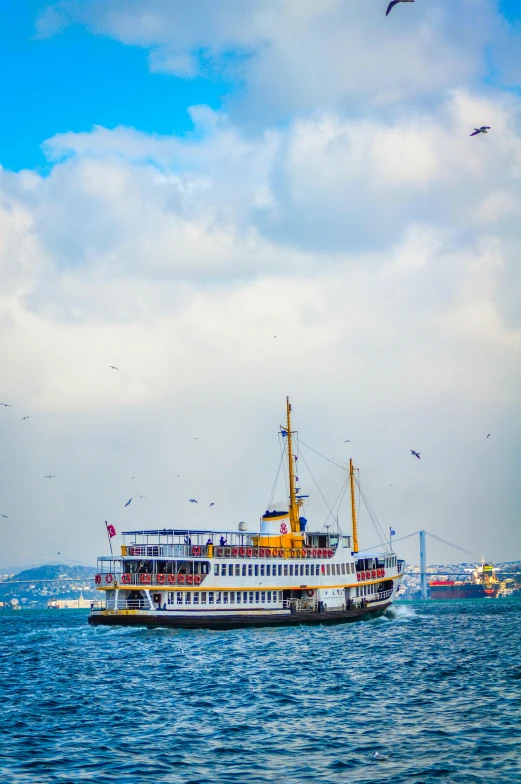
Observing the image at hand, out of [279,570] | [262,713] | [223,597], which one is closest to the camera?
[262,713]

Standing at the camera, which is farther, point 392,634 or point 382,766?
point 392,634

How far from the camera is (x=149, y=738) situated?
26562 mm

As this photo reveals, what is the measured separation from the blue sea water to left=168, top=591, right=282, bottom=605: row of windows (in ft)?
31.8

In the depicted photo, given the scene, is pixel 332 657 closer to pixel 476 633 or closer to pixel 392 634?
pixel 392 634

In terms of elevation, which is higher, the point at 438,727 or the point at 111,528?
the point at 111,528

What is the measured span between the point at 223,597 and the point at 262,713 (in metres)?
36.2

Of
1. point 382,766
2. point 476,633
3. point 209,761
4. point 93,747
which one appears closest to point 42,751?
point 93,747

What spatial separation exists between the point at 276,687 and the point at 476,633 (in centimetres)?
3402

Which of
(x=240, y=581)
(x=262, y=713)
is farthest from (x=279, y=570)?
(x=262, y=713)

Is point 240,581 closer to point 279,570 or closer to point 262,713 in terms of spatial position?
point 279,570

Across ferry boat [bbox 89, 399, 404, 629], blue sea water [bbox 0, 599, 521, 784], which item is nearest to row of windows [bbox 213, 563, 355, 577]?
ferry boat [bbox 89, 399, 404, 629]

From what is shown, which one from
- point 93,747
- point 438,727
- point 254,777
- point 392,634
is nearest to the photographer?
point 254,777

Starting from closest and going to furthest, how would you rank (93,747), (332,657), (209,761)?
(209,761) < (93,747) < (332,657)

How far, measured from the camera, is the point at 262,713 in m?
30.3
